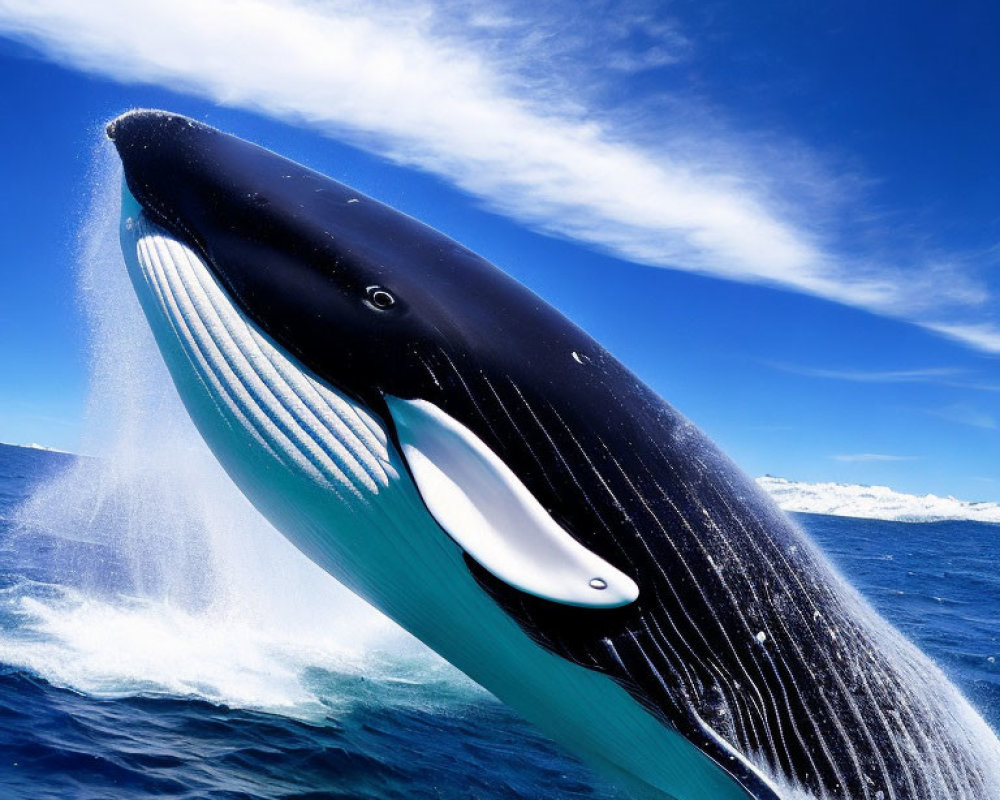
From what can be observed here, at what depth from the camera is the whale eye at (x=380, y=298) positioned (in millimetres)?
5160

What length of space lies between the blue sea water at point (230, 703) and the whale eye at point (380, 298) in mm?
4391

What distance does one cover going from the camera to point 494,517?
15.9ft

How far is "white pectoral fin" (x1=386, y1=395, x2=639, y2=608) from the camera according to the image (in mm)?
4715

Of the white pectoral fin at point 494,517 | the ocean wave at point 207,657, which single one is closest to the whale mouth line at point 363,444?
the white pectoral fin at point 494,517

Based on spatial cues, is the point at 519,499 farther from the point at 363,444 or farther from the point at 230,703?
the point at 230,703

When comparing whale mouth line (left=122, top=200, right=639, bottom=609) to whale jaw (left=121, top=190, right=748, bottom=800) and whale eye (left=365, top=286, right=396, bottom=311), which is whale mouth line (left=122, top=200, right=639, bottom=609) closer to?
whale jaw (left=121, top=190, right=748, bottom=800)

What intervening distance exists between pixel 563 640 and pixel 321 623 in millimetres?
9835

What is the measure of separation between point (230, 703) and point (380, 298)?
6170 mm

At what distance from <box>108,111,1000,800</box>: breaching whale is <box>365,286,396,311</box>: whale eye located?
0.7 inches

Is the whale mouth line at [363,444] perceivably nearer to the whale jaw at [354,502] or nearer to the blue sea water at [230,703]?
the whale jaw at [354,502]

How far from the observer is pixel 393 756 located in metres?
8.41

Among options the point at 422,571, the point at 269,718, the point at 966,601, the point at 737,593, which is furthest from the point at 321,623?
the point at 966,601

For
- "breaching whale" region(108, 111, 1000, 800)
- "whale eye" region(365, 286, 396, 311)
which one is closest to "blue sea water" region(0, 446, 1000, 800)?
"breaching whale" region(108, 111, 1000, 800)

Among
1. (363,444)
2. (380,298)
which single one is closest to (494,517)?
(363,444)
